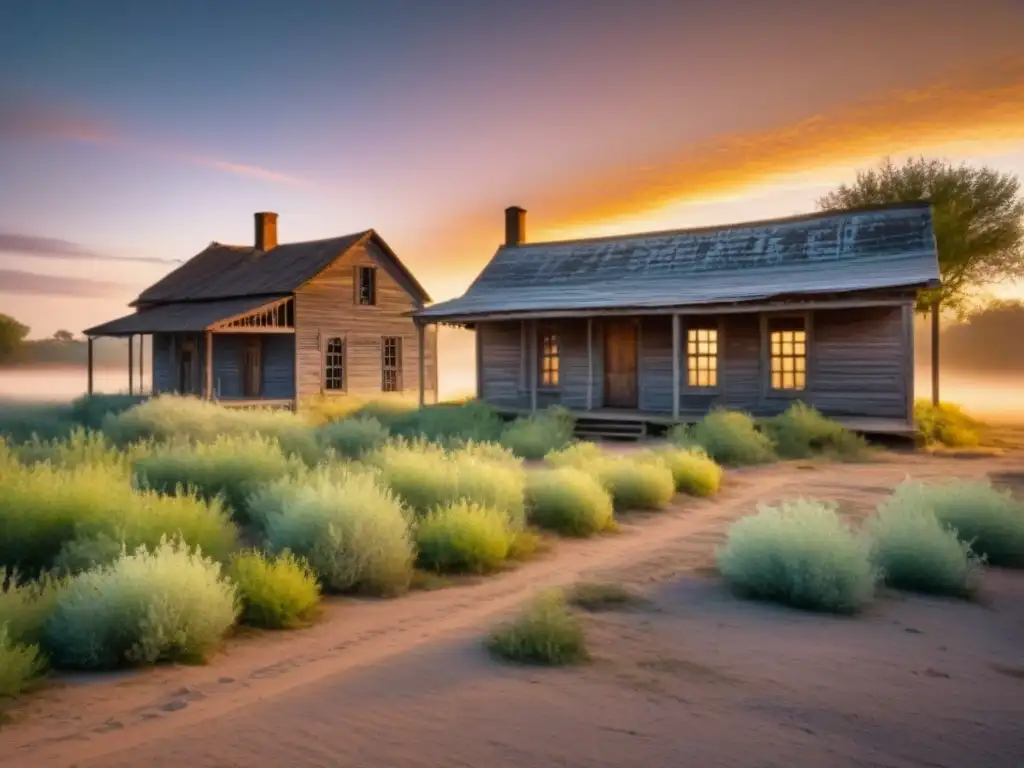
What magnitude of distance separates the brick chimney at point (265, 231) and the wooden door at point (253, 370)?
17.6 ft

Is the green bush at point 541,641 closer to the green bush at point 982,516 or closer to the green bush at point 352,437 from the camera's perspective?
the green bush at point 982,516

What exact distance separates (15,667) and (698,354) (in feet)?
52.9

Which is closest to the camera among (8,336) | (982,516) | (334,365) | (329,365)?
(982,516)

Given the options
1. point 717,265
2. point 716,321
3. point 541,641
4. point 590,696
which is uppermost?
point 717,265

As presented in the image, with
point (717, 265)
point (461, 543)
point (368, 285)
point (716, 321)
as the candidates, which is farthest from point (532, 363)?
point (461, 543)

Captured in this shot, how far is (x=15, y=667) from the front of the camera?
13.5ft

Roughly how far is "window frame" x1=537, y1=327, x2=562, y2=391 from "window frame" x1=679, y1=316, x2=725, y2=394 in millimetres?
3287

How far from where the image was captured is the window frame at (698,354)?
1806 cm

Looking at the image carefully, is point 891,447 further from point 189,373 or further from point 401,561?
point 189,373

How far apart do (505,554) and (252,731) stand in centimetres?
359

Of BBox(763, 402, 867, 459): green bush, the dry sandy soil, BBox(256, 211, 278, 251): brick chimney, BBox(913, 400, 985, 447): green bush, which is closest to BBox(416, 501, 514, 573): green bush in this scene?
the dry sandy soil

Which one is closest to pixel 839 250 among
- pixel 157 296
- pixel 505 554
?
pixel 505 554

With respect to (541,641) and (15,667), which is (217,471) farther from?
(541,641)

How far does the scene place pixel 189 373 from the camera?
1134 inches
